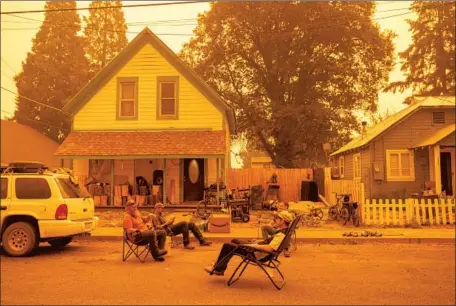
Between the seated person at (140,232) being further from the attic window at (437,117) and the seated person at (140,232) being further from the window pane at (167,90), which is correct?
the attic window at (437,117)

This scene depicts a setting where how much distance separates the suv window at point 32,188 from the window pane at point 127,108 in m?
11.6

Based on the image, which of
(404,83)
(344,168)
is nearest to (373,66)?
(404,83)

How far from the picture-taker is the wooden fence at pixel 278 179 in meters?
23.5

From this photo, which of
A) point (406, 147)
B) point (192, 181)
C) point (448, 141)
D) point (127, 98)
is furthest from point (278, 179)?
point (127, 98)

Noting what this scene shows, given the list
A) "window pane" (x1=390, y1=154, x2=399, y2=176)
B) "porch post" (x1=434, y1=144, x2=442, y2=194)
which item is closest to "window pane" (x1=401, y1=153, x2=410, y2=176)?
"window pane" (x1=390, y1=154, x2=399, y2=176)

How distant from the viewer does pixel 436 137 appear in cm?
1880

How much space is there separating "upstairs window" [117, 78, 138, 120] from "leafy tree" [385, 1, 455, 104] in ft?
81.3

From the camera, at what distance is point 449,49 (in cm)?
3706

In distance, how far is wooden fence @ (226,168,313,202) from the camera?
23.5 meters

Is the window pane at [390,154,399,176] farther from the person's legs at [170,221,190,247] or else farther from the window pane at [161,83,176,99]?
the person's legs at [170,221,190,247]

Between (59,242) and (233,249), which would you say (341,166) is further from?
(233,249)

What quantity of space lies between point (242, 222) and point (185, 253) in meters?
6.24

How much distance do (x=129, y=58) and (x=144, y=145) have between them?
453cm

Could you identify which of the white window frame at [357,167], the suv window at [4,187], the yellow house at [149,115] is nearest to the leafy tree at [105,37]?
the yellow house at [149,115]
